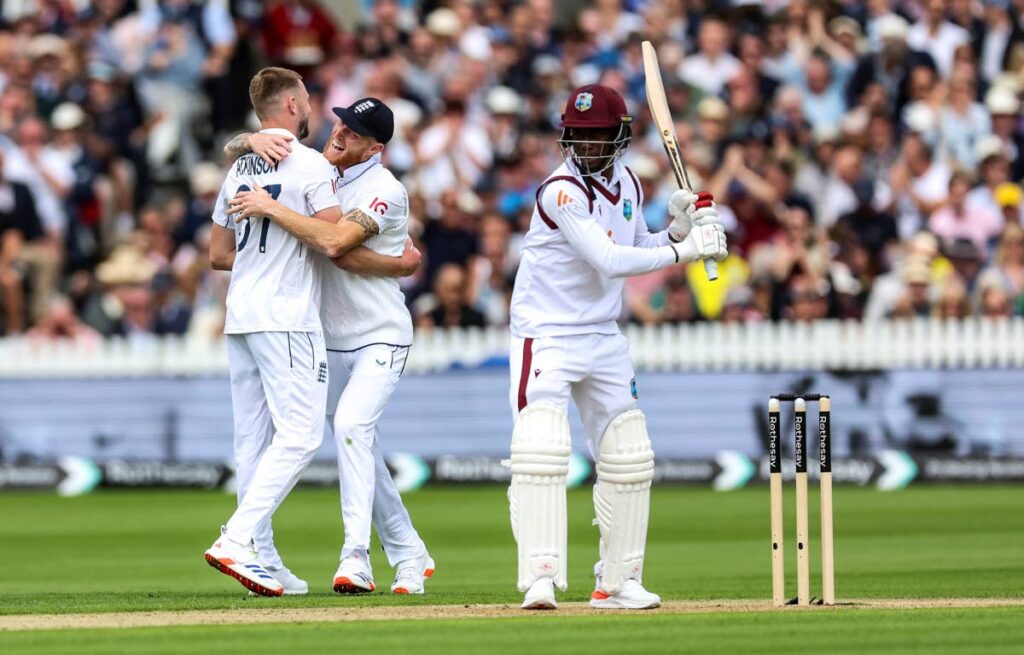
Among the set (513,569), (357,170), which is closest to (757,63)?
(513,569)

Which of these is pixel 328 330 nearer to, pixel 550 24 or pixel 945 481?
pixel 945 481

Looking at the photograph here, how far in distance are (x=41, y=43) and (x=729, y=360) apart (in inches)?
377

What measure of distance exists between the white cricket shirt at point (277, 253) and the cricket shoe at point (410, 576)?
1.37 m

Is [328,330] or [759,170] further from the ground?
[759,170]

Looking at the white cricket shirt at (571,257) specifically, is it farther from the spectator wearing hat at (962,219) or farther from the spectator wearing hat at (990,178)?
the spectator wearing hat at (990,178)

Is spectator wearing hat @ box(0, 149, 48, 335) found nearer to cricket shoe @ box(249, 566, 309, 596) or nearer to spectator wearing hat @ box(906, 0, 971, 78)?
spectator wearing hat @ box(906, 0, 971, 78)

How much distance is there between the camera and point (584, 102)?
Answer: 9.77m

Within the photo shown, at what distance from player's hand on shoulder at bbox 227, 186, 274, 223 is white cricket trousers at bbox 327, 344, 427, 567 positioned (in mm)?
970

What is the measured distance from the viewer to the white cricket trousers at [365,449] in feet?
34.9

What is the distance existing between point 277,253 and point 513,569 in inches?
136

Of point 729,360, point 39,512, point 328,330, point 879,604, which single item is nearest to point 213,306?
point 39,512

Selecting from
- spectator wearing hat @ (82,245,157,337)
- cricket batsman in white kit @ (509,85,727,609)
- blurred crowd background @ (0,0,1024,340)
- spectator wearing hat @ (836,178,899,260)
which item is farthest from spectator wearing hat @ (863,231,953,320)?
cricket batsman in white kit @ (509,85,727,609)

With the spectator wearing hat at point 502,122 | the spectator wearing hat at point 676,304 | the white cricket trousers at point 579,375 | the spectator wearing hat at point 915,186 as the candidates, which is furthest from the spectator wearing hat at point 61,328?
the white cricket trousers at point 579,375

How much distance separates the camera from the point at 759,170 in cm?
2162
